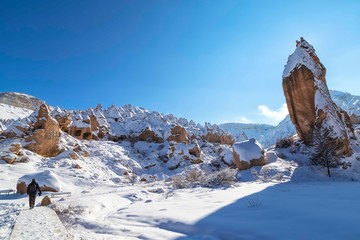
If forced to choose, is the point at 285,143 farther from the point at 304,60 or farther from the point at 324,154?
the point at 324,154

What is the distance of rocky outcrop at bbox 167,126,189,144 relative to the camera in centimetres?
4869

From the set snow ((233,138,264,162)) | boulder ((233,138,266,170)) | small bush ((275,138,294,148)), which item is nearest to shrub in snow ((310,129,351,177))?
boulder ((233,138,266,170))

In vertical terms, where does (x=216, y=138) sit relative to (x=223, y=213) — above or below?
above

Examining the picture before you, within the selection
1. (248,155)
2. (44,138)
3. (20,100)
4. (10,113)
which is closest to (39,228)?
(248,155)

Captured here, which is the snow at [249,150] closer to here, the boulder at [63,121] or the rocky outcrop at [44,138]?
the rocky outcrop at [44,138]

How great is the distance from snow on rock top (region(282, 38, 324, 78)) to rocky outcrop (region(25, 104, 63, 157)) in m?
25.2

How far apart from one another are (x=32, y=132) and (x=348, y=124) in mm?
32502

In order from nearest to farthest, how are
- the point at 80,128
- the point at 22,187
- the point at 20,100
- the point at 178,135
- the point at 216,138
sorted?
1. the point at 22,187
2. the point at 80,128
3. the point at 178,135
4. the point at 216,138
5. the point at 20,100

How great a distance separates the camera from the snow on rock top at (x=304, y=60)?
21.6 meters

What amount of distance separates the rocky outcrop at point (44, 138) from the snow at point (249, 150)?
66.9ft

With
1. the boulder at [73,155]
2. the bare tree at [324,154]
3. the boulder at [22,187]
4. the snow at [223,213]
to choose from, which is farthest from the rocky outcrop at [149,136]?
the bare tree at [324,154]

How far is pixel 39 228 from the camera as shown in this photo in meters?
6.78

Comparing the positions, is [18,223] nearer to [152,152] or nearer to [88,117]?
[152,152]

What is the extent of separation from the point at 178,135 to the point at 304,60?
30.8 meters
